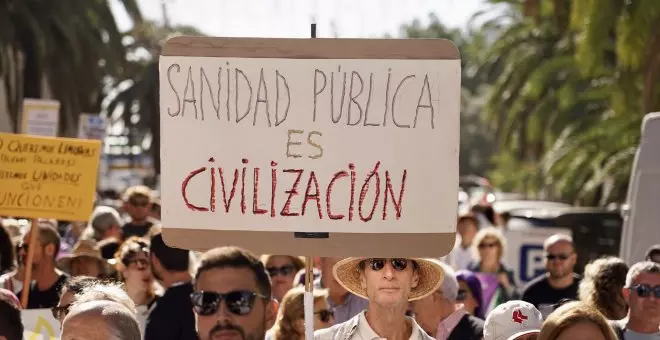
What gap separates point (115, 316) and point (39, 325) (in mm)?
2977

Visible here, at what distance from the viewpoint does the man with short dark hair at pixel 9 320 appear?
201 inches

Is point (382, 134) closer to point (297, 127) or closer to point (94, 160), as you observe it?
point (297, 127)

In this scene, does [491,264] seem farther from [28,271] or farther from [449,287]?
[28,271]

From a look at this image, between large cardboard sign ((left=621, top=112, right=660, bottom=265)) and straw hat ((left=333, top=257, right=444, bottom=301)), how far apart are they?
4.51 meters

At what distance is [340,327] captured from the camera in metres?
5.57

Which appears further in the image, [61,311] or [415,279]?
[61,311]

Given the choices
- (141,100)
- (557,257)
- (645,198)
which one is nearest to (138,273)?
(557,257)

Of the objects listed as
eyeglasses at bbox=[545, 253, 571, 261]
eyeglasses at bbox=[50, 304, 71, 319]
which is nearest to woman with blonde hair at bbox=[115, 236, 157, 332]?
eyeglasses at bbox=[50, 304, 71, 319]

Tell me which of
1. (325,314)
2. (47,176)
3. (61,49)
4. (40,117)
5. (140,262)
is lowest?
(325,314)

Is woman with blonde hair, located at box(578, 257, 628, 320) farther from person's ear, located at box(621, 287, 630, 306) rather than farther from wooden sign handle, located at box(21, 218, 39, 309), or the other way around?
wooden sign handle, located at box(21, 218, 39, 309)

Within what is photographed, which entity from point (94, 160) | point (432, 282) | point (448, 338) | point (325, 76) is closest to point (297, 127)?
point (325, 76)

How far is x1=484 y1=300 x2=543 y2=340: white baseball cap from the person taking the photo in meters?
5.80

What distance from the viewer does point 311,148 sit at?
16.5 feet

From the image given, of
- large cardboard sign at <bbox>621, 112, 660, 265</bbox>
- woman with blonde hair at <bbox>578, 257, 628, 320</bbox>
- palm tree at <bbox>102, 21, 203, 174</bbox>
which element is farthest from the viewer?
palm tree at <bbox>102, 21, 203, 174</bbox>
